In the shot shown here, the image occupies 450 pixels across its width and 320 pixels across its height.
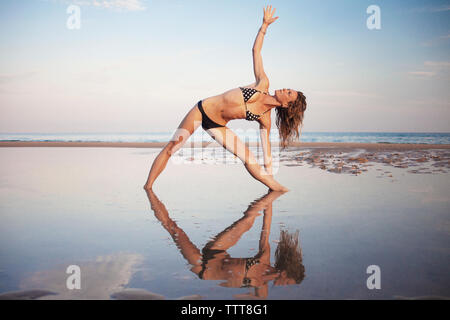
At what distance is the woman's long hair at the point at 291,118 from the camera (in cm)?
523

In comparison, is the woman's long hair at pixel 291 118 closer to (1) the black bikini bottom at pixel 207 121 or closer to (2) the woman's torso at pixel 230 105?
(2) the woman's torso at pixel 230 105

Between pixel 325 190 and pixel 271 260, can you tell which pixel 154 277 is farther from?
pixel 325 190

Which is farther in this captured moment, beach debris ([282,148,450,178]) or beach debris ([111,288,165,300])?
beach debris ([282,148,450,178])

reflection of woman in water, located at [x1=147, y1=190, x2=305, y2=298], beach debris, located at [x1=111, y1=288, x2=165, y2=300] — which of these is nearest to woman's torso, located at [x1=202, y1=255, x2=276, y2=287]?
reflection of woman in water, located at [x1=147, y1=190, x2=305, y2=298]

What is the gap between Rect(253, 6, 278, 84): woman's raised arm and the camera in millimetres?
5035

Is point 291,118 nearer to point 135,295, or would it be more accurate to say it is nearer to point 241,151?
point 241,151

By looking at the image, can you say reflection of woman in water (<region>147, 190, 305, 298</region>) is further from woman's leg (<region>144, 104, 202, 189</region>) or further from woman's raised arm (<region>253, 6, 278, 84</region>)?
woman's raised arm (<region>253, 6, 278, 84</region>)

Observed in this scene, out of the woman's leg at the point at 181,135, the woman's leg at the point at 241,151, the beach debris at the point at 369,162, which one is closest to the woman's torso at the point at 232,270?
the woman's leg at the point at 241,151

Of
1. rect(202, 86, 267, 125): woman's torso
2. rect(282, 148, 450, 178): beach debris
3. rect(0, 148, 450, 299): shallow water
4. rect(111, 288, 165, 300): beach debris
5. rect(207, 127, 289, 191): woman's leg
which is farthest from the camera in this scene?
rect(282, 148, 450, 178): beach debris

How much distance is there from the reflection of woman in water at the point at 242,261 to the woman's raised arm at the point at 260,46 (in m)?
2.56

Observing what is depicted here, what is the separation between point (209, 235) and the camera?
115 inches

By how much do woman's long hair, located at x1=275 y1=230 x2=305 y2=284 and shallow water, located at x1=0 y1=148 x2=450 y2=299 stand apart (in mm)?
48
